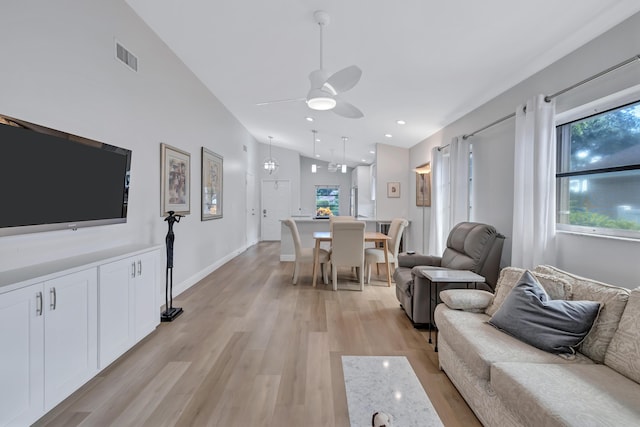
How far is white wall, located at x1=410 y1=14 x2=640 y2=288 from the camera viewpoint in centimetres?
208

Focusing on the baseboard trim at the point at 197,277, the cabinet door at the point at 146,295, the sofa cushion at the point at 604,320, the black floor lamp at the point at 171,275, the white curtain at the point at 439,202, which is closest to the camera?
the sofa cushion at the point at 604,320

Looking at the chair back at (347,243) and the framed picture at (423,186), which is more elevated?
the framed picture at (423,186)

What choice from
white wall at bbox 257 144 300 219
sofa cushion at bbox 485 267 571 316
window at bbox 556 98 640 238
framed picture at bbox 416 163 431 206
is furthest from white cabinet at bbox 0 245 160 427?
white wall at bbox 257 144 300 219

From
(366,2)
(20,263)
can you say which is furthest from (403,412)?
(366,2)

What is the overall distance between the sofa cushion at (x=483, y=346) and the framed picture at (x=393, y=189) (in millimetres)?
5295

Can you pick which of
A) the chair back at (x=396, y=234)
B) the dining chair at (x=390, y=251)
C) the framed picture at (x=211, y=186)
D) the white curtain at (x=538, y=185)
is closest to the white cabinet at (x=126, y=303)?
the framed picture at (x=211, y=186)

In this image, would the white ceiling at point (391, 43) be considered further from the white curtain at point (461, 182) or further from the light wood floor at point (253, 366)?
the light wood floor at point (253, 366)

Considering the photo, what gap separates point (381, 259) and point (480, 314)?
2.56 m

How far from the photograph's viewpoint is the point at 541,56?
2734mm

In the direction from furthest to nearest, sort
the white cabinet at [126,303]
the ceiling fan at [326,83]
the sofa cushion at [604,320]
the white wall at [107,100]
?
the ceiling fan at [326,83], the white cabinet at [126,303], the white wall at [107,100], the sofa cushion at [604,320]

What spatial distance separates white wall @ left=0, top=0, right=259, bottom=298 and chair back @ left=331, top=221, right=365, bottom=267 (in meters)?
2.12

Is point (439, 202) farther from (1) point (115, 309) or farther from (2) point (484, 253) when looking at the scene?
(1) point (115, 309)

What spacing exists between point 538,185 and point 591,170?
0.37 metres

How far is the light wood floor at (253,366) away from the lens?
186 centimetres
